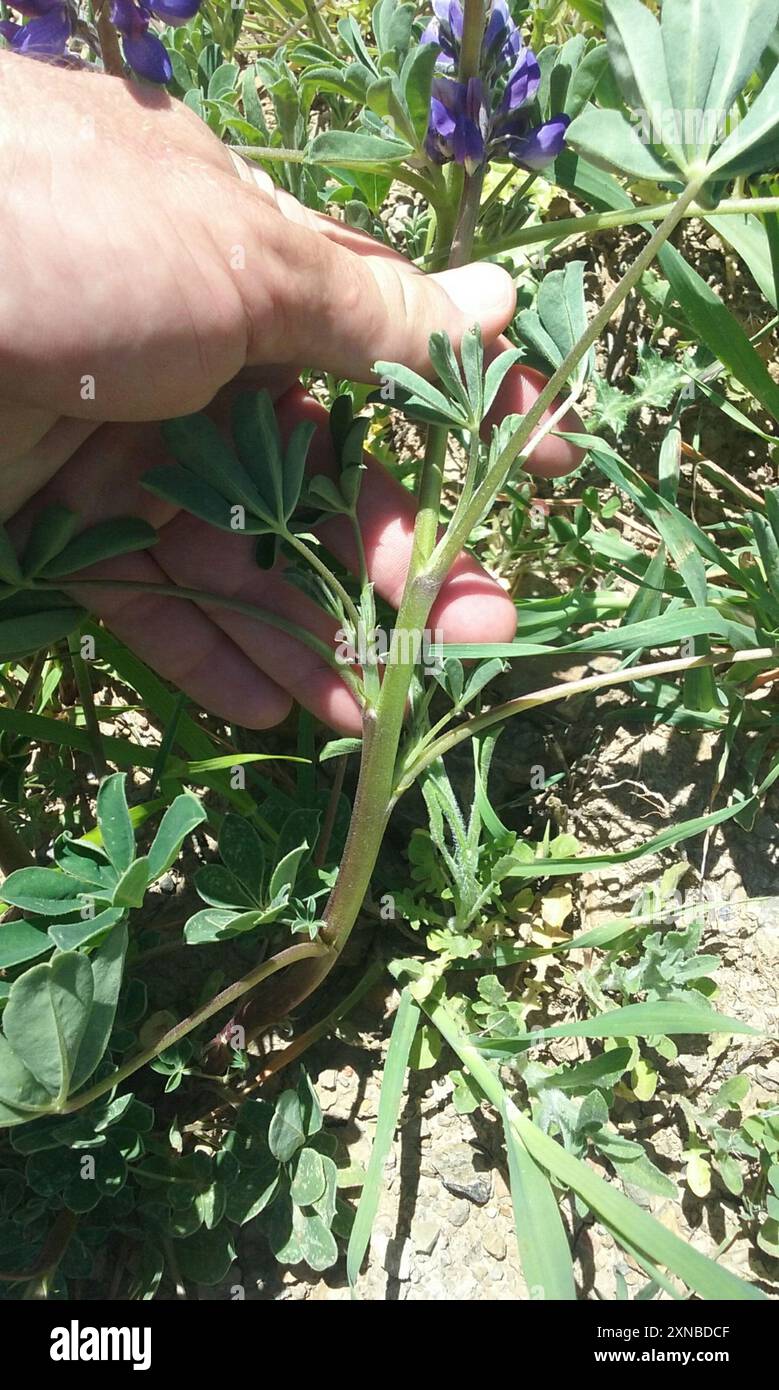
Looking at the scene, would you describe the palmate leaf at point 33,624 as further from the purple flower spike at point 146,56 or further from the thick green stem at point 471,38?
the thick green stem at point 471,38

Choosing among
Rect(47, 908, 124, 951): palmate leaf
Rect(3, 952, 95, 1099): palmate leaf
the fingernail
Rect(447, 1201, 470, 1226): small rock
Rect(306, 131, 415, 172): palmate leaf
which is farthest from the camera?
Rect(447, 1201, 470, 1226): small rock

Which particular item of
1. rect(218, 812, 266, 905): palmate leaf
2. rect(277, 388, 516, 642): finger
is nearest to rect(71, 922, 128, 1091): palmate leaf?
rect(218, 812, 266, 905): palmate leaf

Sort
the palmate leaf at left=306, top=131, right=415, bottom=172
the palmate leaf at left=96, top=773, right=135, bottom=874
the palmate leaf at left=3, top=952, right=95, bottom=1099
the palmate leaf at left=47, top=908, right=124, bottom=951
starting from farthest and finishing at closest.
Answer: the palmate leaf at left=306, top=131, right=415, bottom=172 → the palmate leaf at left=96, top=773, right=135, bottom=874 → the palmate leaf at left=47, top=908, right=124, bottom=951 → the palmate leaf at left=3, top=952, right=95, bottom=1099

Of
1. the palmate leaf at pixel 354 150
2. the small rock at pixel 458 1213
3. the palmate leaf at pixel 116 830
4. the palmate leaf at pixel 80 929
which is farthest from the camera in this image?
the small rock at pixel 458 1213

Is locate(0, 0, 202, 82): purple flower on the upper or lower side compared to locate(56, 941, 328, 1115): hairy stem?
upper

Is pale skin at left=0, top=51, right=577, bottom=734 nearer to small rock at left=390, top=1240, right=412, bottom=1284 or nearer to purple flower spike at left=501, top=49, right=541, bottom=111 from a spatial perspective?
purple flower spike at left=501, top=49, right=541, bottom=111

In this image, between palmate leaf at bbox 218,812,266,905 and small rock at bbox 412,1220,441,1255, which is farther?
small rock at bbox 412,1220,441,1255

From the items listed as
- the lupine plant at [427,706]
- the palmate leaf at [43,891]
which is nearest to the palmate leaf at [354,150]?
the lupine plant at [427,706]
